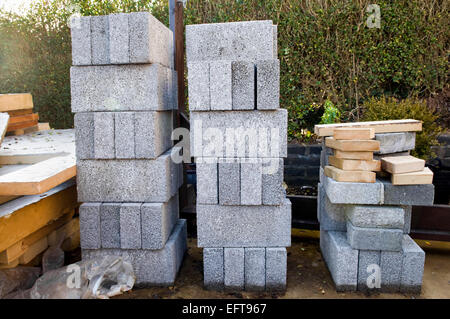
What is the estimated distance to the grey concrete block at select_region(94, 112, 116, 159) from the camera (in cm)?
296

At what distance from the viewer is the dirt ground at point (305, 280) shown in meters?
3.06

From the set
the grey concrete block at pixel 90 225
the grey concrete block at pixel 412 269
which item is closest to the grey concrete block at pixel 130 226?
the grey concrete block at pixel 90 225

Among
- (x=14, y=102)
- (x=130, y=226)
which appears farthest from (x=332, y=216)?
(x=14, y=102)

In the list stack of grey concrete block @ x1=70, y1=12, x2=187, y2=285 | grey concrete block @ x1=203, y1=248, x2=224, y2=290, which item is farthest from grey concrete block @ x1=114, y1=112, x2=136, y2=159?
grey concrete block @ x1=203, y1=248, x2=224, y2=290

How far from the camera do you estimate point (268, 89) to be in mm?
2746

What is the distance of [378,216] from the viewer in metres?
2.93

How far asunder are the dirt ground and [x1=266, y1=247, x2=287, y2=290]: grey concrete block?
8 centimetres

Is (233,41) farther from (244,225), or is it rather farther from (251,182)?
(244,225)

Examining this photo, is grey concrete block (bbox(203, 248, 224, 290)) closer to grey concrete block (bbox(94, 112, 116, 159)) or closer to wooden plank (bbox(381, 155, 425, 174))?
grey concrete block (bbox(94, 112, 116, 159))

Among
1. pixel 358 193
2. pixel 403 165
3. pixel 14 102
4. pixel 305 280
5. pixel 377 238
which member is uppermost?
pixel 14 102

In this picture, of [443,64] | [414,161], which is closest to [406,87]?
[443,64]

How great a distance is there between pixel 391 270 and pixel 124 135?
258 cm

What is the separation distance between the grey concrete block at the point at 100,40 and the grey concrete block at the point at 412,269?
302cm

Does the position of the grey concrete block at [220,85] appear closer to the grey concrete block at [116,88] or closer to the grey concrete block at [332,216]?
the grey concrete block at [116,88]
